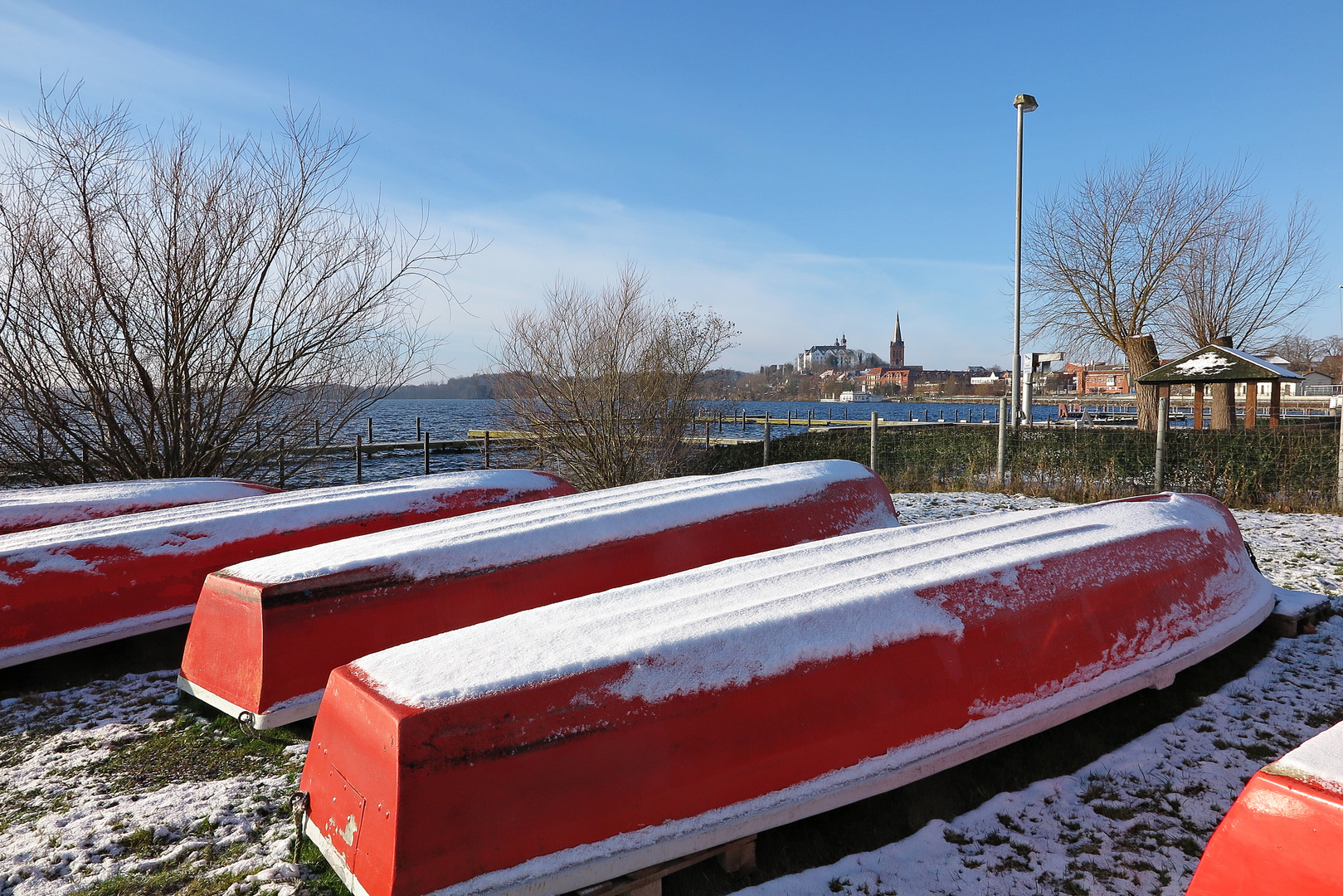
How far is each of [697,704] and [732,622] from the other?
346 mm

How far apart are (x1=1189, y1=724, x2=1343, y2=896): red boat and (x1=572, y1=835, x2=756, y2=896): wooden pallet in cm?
118

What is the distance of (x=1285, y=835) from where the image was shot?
5.37 ft

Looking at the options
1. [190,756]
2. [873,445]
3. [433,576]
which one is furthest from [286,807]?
[873,445]

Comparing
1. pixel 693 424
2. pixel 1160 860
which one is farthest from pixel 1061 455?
pixel 1160 860

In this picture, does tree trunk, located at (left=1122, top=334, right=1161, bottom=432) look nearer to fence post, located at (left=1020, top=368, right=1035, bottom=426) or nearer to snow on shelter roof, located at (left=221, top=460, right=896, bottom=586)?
fence post, located at (left=1020, top=368, right=1035, bottom=426)

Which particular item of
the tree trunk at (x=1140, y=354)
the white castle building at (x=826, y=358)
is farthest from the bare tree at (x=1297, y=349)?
the white castle building at (x=826, y=358)

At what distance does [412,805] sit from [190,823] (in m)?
1.31

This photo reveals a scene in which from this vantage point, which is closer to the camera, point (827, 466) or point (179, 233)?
point (827, 466)

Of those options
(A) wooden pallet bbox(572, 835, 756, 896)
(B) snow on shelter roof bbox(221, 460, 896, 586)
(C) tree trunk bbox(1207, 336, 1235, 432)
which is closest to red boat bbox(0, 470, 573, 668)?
(B) snow on shelter roof bbox(221, 460, 896, 586)

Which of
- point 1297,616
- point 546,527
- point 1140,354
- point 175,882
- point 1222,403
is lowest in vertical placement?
point 175,882

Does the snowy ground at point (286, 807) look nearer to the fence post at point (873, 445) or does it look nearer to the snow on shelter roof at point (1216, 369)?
the fence post at point (873, 445)

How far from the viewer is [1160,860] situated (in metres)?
2.46

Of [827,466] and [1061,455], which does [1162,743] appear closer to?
[827,466]

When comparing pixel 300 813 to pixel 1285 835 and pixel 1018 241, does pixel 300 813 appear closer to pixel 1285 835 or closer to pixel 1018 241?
pixel 1285 835
